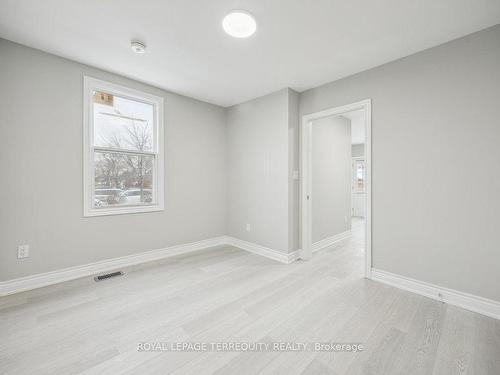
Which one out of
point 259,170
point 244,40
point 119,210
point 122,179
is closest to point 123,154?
point 122,179

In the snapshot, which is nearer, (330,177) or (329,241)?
(329,241)

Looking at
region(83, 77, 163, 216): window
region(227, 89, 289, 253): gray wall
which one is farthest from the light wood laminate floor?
region(83, 77, 163, 216): window

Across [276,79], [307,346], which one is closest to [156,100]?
[276,79]

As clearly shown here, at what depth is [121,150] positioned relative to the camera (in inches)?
120

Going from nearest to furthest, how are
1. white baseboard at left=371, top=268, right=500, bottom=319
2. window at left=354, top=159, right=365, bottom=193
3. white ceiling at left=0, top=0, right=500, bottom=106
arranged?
1. white ceiling at left=0, top=0, right=500, bottom=106
2. white baseboard at left=371, top=268, right=500, bottom=319
3. window at left=354, top=159, right=365, bottom=193

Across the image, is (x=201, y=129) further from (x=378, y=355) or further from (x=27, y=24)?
(x=378, y=355)

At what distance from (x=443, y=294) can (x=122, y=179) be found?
397cm

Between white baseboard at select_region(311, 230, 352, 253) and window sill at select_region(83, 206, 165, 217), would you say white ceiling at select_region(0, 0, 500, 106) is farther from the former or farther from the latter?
white baseboard at select_region(311, 230, 352, 253)

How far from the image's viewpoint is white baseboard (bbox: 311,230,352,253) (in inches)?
151

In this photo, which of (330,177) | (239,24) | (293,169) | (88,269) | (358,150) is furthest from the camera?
(358,150)

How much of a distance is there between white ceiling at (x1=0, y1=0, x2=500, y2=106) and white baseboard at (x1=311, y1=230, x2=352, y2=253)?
263cm

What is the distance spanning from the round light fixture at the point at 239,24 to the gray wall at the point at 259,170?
1.35 metres

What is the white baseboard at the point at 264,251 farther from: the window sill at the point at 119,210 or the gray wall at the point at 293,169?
the window sill at the point at 119,210

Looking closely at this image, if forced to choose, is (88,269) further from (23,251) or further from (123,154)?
(123,154)
